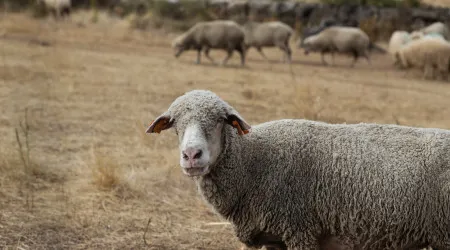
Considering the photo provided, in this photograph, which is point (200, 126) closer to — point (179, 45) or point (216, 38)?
point (216, 38)

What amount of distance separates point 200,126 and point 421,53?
13.9m

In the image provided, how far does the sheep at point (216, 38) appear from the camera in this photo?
56.5 ft

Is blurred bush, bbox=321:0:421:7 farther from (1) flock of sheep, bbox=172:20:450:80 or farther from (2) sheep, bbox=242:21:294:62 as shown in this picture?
(2) sheep, bbox=242:21:294:62

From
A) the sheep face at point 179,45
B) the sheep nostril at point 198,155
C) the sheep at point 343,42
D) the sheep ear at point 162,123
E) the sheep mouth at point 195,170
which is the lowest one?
the sheep face at point 179,45

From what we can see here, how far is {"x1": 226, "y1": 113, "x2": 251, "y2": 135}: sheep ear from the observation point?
150 inches

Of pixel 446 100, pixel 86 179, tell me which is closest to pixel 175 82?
A: pixel 446 100

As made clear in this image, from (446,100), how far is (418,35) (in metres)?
7.20

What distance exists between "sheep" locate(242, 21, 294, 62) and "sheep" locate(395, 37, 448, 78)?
3.55 meters

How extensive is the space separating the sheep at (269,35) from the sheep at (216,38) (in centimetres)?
166

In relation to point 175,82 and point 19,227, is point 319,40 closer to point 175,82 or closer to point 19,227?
point 175,82

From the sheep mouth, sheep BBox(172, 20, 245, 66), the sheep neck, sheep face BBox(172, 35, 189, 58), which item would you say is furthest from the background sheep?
the sheep mouth

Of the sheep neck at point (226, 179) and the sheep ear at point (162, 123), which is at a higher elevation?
the sheep ear at point (162, 123)

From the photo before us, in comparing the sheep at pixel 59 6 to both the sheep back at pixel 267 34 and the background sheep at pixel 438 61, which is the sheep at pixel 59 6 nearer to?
the sheep back at pixel 267 34

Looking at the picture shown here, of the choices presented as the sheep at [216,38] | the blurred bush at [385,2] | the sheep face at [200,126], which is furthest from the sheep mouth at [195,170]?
the blurred bush at [385,2]
